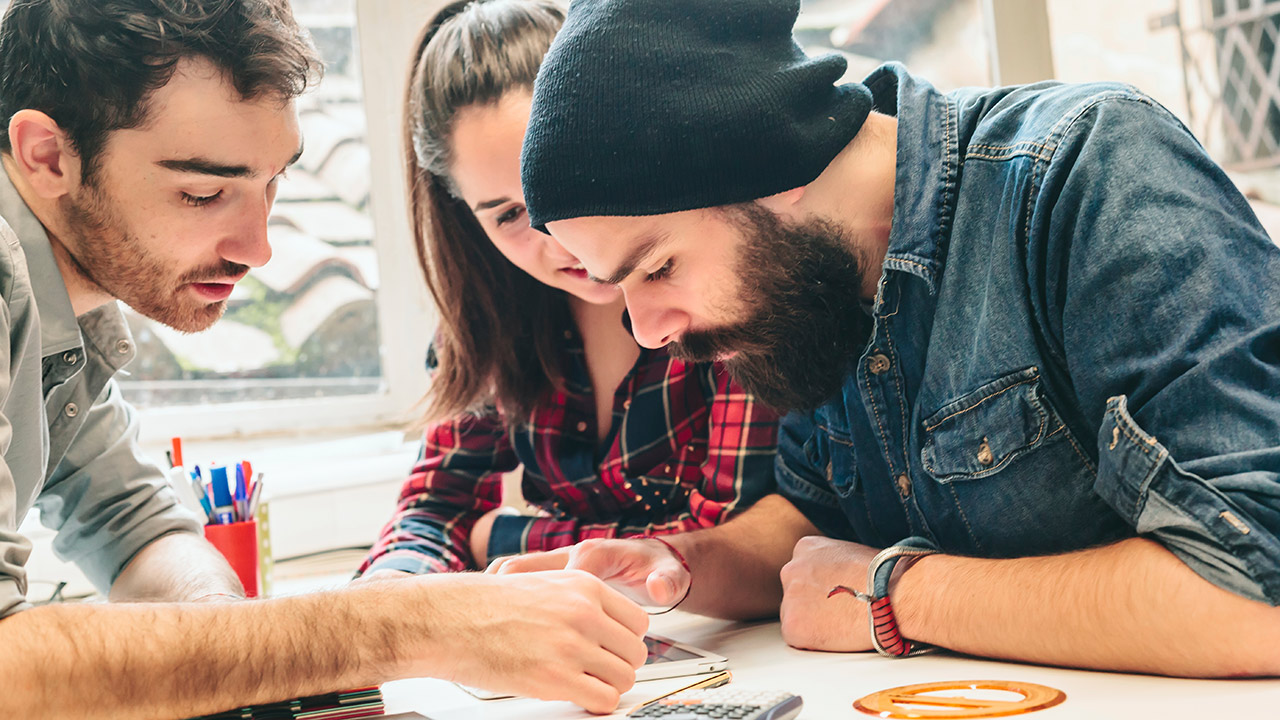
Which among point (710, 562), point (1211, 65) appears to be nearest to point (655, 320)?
point (710, 562)

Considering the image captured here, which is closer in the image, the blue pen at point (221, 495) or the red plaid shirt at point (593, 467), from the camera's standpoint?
the red plaid shirt at point (593, 467)

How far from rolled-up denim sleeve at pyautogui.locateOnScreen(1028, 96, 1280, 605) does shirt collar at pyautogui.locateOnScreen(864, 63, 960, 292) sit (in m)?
0.11

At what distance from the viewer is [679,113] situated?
3.38 feet

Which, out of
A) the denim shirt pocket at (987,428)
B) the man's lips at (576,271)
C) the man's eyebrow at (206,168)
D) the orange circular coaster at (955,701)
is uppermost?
the man's eyebrow at (206,168)

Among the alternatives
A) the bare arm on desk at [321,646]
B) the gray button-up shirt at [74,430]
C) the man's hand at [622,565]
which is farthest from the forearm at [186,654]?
the gray button-up shirt at [74,430]

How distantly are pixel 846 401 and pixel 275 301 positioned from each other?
1569mm

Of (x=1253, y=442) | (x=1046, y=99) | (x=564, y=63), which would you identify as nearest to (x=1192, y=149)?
(x=1046, y=99)

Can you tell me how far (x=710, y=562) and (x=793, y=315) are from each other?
1.08ft

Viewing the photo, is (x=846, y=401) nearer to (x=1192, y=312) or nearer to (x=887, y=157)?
(x=887, y=157)

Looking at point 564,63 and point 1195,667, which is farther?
point 564,63

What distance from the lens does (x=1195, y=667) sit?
0.83 metres

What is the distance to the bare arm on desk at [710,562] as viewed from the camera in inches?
46.1

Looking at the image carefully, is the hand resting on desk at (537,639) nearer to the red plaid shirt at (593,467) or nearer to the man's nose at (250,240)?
the red plaid shirt at (593,467)

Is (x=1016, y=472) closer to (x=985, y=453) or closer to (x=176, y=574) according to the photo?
(x=985, y=453)
